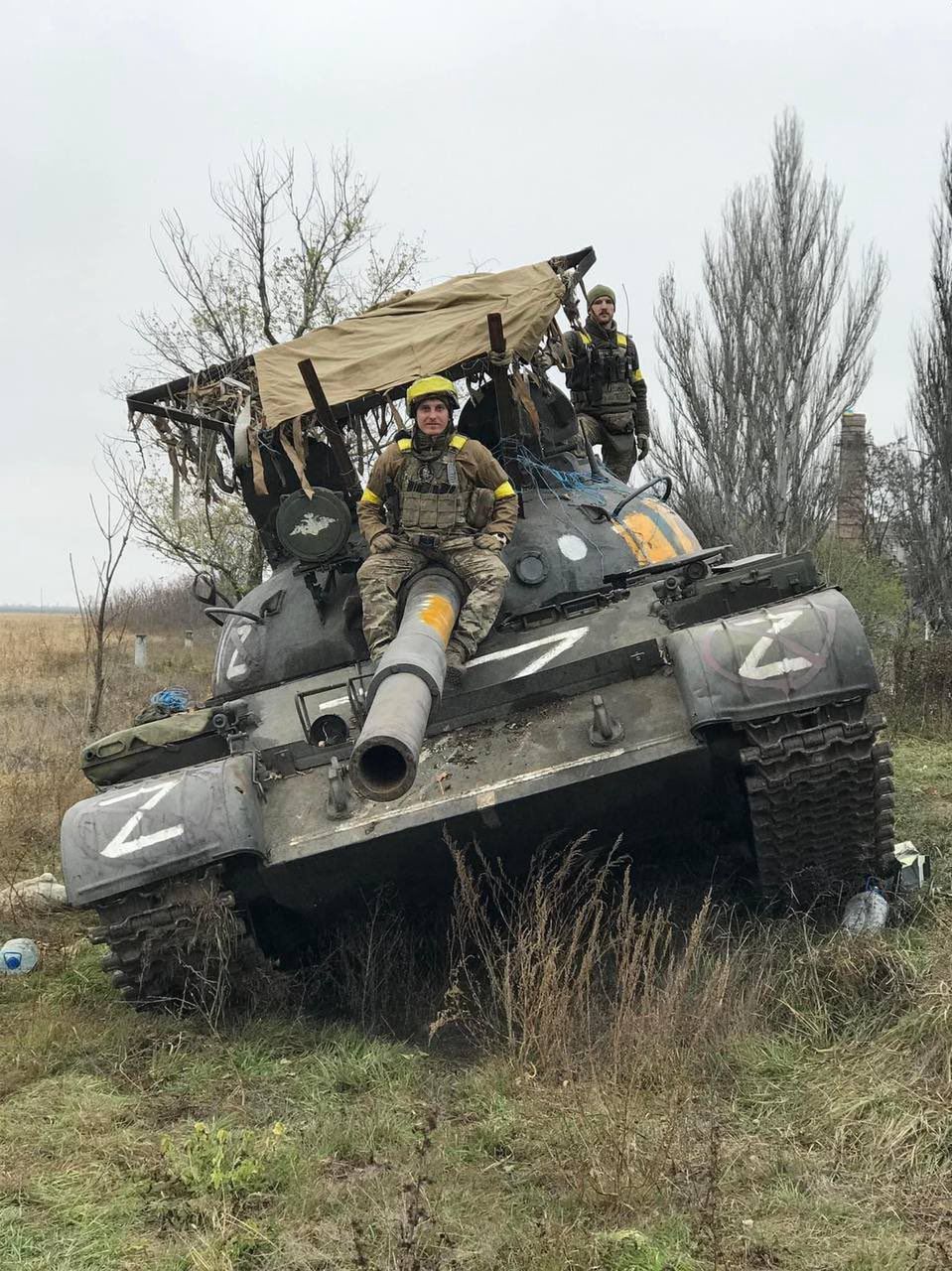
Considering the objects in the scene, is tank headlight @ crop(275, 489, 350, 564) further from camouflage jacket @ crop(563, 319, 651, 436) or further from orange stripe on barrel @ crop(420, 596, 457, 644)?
camouflage jacket @ crop(563, 319, 651, 436)

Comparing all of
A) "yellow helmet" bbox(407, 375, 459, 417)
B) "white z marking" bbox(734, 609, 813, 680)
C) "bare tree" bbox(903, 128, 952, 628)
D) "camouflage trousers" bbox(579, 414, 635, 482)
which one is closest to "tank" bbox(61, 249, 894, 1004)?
"white z marking" bbox(734, 609, 813, 680)

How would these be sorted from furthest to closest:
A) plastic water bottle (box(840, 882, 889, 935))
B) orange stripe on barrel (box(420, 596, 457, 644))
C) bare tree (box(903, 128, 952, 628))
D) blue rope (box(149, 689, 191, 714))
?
bare tree (box(903, 128, 952, 628))
blue rope (box(149, 689, 191, 714))
plastic water bottle (box(840, 882, 889, 935))
orange stripe on barrel (box(420, 596, 457, 644))

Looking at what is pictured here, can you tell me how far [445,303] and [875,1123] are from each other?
533cm

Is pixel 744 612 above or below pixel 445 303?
below

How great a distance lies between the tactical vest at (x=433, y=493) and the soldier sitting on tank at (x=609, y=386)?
2.69 m

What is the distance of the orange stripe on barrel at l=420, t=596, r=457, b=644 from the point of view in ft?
18.6

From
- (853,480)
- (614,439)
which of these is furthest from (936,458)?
(614,439)

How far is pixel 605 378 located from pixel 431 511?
3268mm

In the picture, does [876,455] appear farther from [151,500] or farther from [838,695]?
[838,695]

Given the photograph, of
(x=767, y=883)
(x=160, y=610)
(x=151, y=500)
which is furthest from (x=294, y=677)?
(x=160, y=610)

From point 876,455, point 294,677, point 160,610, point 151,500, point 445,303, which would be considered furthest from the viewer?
point 160,610

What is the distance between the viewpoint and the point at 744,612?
5.90 metres

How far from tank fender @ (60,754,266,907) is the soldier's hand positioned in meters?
1.73

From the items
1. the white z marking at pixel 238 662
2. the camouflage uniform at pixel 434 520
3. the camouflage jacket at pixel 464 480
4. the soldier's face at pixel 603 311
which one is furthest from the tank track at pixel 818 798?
the soldier's face at pixel 603 311
